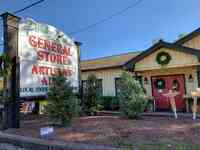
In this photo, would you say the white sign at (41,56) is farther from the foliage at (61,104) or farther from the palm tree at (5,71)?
the foliage at (61,104)

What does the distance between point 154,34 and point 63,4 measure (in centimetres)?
1054

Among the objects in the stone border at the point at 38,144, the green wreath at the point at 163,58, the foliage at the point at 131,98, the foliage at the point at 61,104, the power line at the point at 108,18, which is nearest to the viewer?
the stone border at the point at 38,144

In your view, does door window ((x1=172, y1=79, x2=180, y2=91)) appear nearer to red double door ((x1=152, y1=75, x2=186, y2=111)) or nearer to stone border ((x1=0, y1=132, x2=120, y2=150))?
red double door ((x1=152, y1=75, x2=186, y2=111))

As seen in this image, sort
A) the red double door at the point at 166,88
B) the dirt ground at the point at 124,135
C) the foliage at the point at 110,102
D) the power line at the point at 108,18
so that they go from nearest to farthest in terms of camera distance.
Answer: the dirt ground at the point at 124,135, the power line at the point at 108,18, the red double door at the point at 166,88, the foliage at the point at 110,102

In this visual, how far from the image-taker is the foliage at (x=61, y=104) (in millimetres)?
7652

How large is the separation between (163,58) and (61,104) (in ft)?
22.2

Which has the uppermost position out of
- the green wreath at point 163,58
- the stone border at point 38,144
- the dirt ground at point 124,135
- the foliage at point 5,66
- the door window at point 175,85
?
the green wreath at point 163,58

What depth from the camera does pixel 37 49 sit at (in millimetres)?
9289

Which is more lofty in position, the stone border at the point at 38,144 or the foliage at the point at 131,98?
the foliage at the point at 131,98

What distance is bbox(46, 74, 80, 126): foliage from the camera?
765cm

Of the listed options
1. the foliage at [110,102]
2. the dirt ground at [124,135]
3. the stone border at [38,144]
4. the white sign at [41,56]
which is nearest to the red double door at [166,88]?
the foliage at [110,102]

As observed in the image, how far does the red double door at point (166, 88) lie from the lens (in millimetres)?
12691

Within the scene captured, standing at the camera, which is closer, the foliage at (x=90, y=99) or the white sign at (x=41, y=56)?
the white sign at (x=41, y=56)

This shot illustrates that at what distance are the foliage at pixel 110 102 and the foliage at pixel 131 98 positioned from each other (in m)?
4.55
